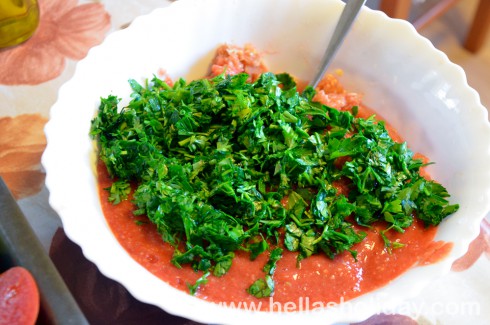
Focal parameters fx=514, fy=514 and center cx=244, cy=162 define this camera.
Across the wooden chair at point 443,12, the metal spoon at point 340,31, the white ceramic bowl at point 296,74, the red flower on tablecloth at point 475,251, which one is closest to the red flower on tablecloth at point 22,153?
the white ceramic bowl at point 296,74

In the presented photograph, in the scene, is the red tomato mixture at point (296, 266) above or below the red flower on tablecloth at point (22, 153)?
above

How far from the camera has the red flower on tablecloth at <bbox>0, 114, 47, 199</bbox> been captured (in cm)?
196

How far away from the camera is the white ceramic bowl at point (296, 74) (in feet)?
4.72

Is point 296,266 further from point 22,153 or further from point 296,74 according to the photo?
point 22,153

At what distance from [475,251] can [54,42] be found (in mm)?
2064

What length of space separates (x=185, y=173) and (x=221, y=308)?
465 mm

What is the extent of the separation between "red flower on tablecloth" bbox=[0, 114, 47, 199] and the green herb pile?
15.3 inches

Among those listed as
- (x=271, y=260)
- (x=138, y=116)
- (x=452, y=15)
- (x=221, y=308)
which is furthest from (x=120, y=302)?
(x=452, y=15)

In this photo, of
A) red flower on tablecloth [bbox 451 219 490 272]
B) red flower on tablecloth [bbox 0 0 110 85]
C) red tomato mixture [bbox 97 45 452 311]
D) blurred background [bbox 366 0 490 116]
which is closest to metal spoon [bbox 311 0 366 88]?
red tomato mixture [bbox 97 45 452 311]

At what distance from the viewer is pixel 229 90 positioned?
6.14 ft

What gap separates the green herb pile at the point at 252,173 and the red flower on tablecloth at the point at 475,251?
0.87 ft

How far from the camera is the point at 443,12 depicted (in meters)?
3.23

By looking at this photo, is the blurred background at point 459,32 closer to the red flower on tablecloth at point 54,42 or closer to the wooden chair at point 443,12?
the wooden chair at point 443,12

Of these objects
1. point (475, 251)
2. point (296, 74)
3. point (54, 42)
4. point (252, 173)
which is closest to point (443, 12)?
Answer: point (296, 74)
